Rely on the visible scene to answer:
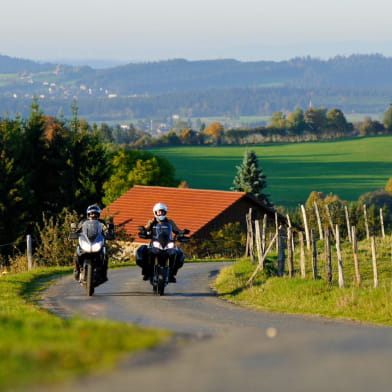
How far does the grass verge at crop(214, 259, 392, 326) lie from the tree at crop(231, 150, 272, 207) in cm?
6656

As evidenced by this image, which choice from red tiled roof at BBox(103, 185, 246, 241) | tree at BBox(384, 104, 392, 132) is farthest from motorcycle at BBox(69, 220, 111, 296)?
tree at BBox(384, 104, 392, 132)

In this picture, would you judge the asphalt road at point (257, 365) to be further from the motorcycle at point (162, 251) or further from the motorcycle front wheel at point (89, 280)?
the motorcycle front wheel at point (89, 280)

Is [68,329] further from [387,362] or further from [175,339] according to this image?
[387,362]

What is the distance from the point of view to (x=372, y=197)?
332ft

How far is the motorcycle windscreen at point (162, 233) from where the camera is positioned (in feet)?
59.2

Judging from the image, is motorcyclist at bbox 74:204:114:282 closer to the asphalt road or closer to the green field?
the asphalt road

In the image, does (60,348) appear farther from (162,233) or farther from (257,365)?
(162,233)

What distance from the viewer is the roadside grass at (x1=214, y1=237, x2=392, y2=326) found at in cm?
1521

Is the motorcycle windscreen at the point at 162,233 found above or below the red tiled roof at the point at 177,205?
above

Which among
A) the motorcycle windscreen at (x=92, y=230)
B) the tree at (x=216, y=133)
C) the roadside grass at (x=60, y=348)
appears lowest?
the tree at (x=216, y=133)

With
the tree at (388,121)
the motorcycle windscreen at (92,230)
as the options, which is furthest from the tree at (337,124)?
the motorcycle windscreen at (92,230)

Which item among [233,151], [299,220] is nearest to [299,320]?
[299,220]

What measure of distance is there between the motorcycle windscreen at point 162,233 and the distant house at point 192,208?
41991 mm

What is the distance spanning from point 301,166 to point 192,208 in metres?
69.0
